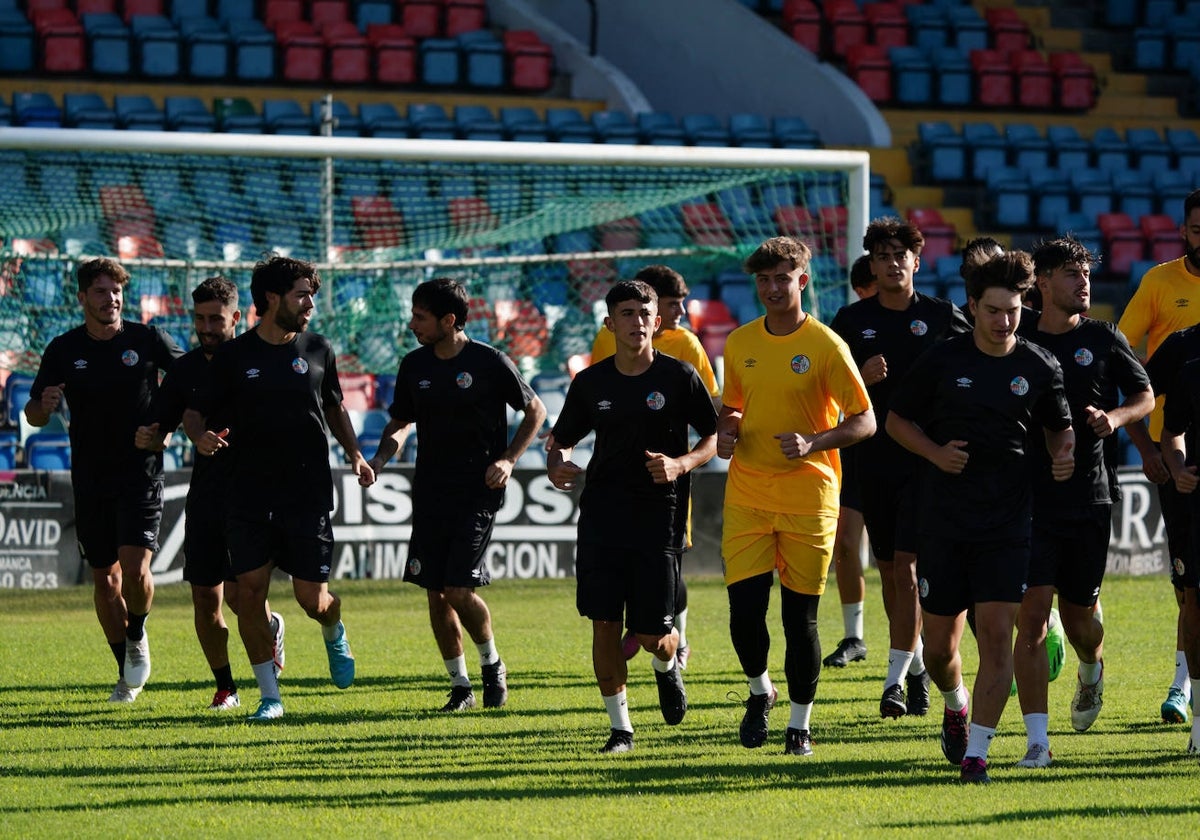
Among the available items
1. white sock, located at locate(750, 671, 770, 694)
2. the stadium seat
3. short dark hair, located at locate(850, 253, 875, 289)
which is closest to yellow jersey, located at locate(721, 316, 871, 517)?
white sock, located at locate(750, 671, 770, 694)

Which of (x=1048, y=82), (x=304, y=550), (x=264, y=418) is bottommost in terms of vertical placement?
(x=304, y=550)

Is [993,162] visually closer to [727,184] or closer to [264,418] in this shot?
[727,184]

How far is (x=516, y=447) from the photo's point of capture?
29.6 ft

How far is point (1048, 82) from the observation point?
25844 millimetres

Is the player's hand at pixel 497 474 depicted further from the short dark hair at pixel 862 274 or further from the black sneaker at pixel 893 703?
the short dark hair at pixel 862 274

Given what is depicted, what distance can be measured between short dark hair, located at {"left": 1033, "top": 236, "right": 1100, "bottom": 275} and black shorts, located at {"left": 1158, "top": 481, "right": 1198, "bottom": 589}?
1.22 meters

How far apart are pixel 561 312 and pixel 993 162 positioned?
28.9 feet

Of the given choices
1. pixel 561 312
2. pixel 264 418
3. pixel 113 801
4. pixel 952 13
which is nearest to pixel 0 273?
pixel 561 312

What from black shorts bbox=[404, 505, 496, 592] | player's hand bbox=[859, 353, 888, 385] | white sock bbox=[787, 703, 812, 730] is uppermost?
player's hand bbox=[859, 353, 888, 385]

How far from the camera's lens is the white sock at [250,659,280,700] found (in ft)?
29.3

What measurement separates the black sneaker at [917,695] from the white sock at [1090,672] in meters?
0.87

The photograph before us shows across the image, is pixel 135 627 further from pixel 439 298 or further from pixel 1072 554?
pixel 1072 554

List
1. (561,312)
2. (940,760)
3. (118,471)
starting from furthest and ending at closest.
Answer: (561,312) → (118,471) → (940,760)

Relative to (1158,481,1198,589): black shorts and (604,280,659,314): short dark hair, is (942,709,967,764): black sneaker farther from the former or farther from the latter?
(604,280,659,314): short dark hair
